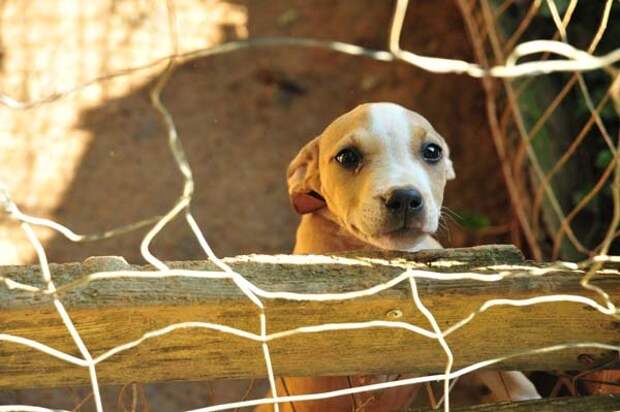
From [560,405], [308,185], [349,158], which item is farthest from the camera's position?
[308,185]

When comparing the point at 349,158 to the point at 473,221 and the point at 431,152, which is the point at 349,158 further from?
the point at 473,221

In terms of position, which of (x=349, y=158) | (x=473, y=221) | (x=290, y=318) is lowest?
(x=473, y=221)

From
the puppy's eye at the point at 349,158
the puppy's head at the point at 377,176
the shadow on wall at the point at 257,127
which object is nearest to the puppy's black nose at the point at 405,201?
the puppy's head at the point at 377,176

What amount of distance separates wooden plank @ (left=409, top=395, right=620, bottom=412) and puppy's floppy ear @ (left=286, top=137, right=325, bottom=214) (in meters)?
1.19

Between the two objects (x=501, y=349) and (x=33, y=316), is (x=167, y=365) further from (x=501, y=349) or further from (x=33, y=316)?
(x=501, y=349)

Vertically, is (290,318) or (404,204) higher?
(404,204)

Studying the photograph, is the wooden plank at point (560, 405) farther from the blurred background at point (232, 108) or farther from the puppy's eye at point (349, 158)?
the blurred background at point (232, 108)

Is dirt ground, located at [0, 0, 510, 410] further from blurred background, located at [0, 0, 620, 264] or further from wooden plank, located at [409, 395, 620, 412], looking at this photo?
wooden plank, located at [409, 395, 620, 412]

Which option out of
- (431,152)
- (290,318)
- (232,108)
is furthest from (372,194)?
(232,108)

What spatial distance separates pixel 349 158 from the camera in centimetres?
283

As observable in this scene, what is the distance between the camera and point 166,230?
4652mm

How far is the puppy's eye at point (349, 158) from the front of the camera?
2814 mm

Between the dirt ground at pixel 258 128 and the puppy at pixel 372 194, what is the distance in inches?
54.8

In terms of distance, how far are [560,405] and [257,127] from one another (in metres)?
3.25
